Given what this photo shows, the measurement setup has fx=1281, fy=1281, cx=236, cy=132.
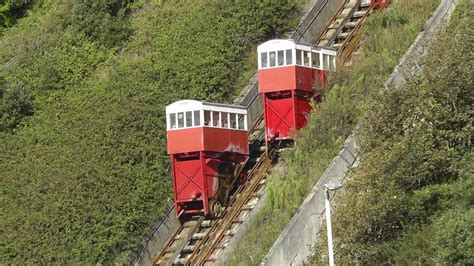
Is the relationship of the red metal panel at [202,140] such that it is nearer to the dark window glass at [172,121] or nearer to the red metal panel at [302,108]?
the dark window glass at [172,121]

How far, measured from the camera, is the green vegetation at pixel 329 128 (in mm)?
35000

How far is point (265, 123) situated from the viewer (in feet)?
132

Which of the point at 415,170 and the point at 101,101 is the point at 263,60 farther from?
the point at 415,170

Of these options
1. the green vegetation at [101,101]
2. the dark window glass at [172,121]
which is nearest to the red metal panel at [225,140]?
the dark window glass at [172,121]

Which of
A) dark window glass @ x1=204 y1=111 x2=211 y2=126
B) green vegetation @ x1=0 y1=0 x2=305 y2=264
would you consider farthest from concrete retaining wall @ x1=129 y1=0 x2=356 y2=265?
dark window glass @ x1=204 y1=111 x2=211 y2=126

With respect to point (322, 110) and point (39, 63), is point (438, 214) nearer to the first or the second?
point (322, 110)

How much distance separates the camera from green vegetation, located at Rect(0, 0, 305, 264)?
38.7 metres

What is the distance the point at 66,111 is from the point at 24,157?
2775 mm

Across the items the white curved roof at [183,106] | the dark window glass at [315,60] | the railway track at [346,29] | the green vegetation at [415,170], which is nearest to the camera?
the green vegetation at [415,170]

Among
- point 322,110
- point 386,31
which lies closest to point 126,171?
point 322,110

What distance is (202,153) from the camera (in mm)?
39250

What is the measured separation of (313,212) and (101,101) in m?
12.8

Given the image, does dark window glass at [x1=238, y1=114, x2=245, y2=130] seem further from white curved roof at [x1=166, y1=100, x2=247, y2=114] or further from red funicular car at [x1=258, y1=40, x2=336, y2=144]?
red funicular car at [x1=258, y1=40, x2=336, y2=144]

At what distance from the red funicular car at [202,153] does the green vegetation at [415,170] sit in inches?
275
